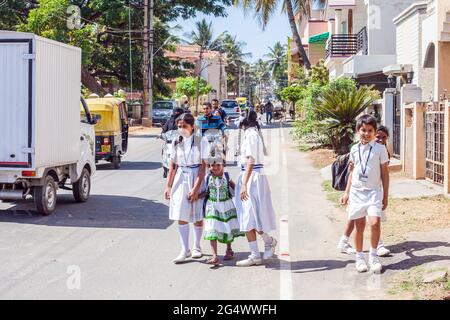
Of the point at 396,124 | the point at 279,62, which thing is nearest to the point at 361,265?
the point at 396,124

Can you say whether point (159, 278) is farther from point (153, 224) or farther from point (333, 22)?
point (333, 22)

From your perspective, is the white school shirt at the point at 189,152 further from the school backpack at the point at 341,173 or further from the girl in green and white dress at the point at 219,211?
the school backpack at the point at 341,173

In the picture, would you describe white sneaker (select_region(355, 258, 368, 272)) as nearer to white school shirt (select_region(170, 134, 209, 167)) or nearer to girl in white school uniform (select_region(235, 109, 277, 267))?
girl in white school uniform (select_region(235, 109, 277, 267))

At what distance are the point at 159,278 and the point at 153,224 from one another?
11.5 ft

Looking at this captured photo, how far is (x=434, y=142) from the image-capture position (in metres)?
14.2

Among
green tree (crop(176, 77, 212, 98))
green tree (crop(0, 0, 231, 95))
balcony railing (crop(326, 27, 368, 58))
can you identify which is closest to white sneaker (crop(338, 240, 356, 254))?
balcony railing (crop(326, 27, 368, 58))

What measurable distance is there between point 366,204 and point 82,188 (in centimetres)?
697

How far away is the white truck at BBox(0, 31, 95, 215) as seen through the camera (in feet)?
36.2

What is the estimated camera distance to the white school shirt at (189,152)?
826 cm

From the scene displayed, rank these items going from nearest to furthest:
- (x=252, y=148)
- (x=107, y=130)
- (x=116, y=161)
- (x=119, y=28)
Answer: (x=252, y=148) < (x=107, y=130) < (x=116, y=161) < (x=119, y=28)

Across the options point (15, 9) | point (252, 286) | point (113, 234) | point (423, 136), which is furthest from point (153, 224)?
point (15, 9)

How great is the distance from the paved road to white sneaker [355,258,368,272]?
0.09 metres

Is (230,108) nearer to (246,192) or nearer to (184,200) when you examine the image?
(184,200)

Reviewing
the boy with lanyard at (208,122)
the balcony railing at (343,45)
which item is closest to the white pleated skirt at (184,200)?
the boy with lanyard at (208,122)
